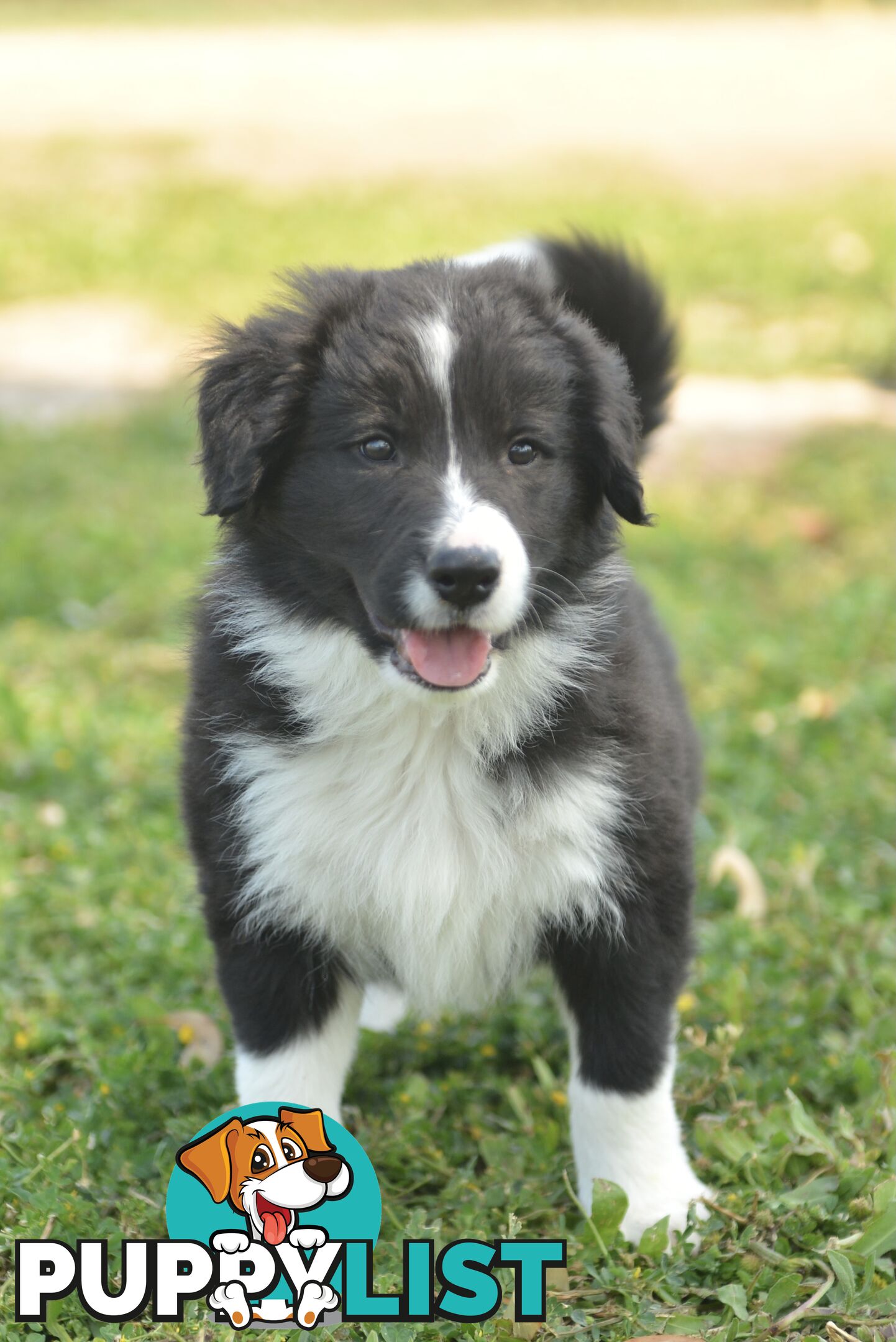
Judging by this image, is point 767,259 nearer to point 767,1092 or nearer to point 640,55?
point 767,1092

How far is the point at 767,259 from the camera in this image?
443 inches

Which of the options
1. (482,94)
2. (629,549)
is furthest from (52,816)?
(482,94)

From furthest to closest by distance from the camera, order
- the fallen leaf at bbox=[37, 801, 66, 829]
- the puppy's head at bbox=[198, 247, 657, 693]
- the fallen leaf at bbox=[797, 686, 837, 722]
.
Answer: the fallen leaf at bbox=[797, 686, 837, 722] → the fallen leaf at bbox=[37, 801, 66, 829] → the puppy's head at bbox=[198, 247, 657, 693]

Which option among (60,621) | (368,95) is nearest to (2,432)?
(60,621)

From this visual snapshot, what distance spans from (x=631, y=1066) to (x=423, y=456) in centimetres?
121

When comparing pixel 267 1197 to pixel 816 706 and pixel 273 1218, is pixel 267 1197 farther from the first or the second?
pixel 816 706

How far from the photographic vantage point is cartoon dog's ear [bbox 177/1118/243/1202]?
244 cm

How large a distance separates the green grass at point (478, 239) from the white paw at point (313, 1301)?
7453mm

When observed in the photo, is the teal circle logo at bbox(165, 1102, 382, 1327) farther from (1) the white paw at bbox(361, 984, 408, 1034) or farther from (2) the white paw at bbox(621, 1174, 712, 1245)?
(1) the white paw at bbox(361, 984, 408, 1034)

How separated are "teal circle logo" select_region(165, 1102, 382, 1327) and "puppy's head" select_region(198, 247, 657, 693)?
2.53ft

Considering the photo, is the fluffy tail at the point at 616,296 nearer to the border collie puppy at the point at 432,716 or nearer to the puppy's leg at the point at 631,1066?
the border collie puppy at the point at 432,716

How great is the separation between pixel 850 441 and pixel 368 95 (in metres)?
13.3

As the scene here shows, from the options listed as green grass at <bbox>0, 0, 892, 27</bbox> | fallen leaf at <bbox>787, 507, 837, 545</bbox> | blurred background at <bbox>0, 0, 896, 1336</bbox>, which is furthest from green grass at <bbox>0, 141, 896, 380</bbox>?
green grass at <bbox>0, 0, 892, 27</bbox>

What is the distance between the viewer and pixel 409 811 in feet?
8.98
